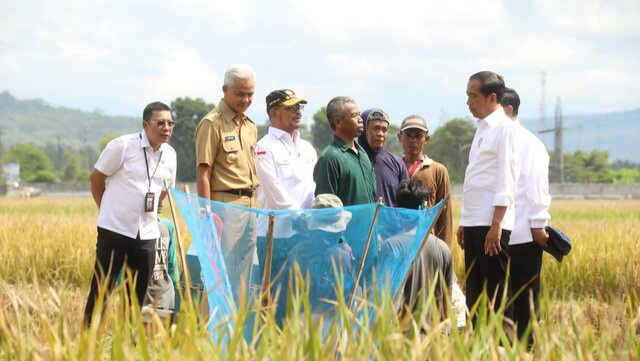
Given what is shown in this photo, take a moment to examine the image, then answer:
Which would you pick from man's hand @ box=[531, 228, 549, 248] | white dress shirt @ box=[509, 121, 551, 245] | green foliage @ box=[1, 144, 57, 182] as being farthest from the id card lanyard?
green foliage @ box=[1, 144, 57, 182]

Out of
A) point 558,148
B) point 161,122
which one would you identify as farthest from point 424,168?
point 558,148

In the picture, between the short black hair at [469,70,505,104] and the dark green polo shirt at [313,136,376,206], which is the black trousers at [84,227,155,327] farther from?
the short black hair at [469,70,505,104]

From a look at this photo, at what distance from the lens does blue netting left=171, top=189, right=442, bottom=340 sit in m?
4.19

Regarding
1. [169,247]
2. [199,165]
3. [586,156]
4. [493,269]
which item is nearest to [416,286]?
[493,269]

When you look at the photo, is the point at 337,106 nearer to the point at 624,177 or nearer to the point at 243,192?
the point at 243,192

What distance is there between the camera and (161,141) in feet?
17.4

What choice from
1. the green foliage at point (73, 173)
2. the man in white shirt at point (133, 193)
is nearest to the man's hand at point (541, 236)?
the man in white shirt at point (133, 193)

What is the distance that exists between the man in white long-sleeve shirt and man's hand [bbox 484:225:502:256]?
256mm

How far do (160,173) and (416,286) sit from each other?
1.69m

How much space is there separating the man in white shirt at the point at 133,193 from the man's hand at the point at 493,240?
1.86 m

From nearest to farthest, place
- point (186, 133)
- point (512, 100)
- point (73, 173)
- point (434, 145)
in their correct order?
point (512, 100) < point (186, 133) < point (434, 145) < point (73, 173)

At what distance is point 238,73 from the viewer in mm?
5180

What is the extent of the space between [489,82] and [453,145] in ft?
266

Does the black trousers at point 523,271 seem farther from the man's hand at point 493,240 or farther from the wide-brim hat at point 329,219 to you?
the wide-brim hat at point 329,219
